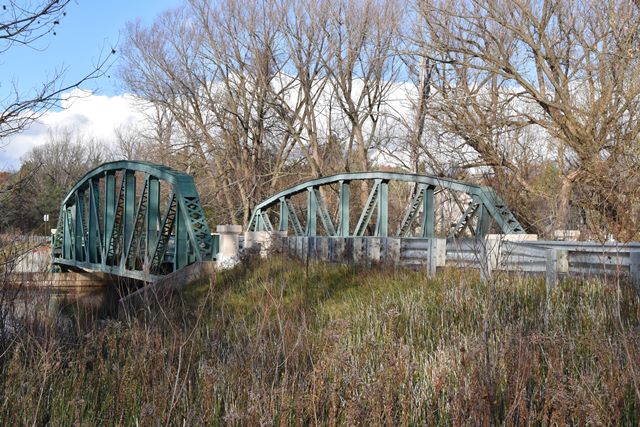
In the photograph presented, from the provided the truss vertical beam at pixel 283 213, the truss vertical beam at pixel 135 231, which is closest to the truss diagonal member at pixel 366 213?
the truss vertical beam at pixel 283 213

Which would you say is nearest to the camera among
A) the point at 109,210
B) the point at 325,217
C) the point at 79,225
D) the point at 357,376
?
the point at 357,376

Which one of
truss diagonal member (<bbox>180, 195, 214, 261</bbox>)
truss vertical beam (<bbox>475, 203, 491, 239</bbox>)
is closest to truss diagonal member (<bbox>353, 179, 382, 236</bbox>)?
truss vertical beam (<bbox>475, 203, 491, 239</bbox>)

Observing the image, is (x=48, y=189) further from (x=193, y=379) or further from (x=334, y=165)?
(x=193, y=379)

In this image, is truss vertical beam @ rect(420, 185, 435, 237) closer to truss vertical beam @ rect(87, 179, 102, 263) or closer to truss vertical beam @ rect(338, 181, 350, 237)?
truss vertical beam @ rect(338, 181, 350, 237)

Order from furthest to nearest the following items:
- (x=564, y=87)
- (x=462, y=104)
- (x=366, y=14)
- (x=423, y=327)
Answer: (x=366, y=14)
(x=462, y=104)
(x=564, y=87)
(x=423, y=327)

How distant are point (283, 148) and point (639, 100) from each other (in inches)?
839

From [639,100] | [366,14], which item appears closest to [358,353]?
[639,100]

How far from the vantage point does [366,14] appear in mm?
30000

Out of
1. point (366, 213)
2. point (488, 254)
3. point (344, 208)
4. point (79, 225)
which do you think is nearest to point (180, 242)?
point (344, 208)

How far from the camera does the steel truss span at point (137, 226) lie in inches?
835

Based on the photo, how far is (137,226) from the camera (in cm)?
2303

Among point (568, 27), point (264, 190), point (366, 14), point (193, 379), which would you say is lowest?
point (193, 379)

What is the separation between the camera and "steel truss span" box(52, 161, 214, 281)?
21.2 metres

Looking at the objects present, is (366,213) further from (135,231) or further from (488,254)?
(488,254)
